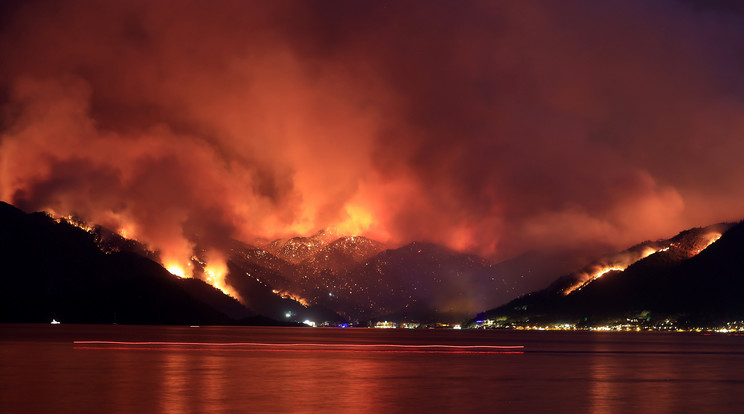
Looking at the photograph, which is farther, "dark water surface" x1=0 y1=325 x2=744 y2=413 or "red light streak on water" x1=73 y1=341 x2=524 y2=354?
"red light streak on water" x1=73 y1=341 x2=524 y2=354

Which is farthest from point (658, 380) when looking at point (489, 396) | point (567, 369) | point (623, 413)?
point (623, 413)

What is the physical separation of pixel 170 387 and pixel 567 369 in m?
37.7

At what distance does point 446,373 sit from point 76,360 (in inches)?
1304

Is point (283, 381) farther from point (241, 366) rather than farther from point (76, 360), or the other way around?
point (76, 360)

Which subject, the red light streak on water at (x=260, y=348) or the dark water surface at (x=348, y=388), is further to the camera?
the red light streak on water at (x=260, y=348)

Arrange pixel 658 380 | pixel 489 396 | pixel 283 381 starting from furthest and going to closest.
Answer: pixel 658 380 → pixel 283 381 → pixel 489 396

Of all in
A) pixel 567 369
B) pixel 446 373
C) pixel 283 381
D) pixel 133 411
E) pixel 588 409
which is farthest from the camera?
pixel 567 369

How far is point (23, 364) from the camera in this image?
228 feet

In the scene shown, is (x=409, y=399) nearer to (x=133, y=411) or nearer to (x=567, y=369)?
(x=133, y=411)

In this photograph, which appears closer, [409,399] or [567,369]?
[409,399]

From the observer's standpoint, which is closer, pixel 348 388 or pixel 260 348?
pixel 348 388

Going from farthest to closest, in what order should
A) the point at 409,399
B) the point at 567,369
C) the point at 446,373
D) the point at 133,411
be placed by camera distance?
the point at 567,369 < the point at 446,373 < the point at 409,399 < the point at 133,411

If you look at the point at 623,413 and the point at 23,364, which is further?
the point at 23,364

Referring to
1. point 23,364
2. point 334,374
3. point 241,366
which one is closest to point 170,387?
point 334,374
